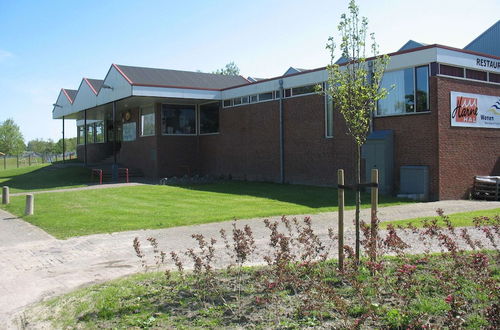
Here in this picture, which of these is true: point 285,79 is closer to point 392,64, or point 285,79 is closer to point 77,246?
point 392,64

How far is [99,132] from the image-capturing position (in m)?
41.0

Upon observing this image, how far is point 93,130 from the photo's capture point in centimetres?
4231

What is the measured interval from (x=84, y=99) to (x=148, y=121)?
713 centimetres

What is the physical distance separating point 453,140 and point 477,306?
14.3 metres

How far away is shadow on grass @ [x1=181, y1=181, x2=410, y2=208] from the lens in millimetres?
16344

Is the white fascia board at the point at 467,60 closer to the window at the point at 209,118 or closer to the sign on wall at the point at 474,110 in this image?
the sign on wall at the point at 474,110

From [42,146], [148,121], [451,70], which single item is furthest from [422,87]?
[42,146]

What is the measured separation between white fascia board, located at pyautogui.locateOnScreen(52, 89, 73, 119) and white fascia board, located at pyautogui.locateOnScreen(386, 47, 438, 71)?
27.7 meters

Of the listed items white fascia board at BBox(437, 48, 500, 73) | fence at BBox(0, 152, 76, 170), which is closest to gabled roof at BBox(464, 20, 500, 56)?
white fascia board at BBox(437, 48, 500, 73)

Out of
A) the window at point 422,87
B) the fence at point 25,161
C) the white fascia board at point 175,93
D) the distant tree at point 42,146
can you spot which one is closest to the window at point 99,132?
the fence at point 25,161

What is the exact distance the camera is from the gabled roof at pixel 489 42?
34.3 meters

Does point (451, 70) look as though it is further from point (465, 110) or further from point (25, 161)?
point (25, 161)

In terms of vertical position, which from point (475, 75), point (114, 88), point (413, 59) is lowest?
point (475, 75)

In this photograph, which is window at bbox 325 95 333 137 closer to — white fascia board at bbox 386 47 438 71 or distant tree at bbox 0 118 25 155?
white fascia board at bbox 386 47 438 71
